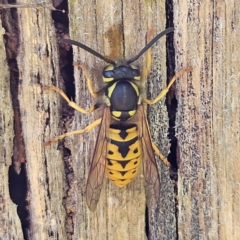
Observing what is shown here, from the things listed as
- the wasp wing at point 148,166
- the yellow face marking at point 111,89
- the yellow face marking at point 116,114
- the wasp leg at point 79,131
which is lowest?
the wasp wing at point 148,166

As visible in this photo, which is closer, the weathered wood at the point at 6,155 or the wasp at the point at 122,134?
the weathered wood at the point at 6,155

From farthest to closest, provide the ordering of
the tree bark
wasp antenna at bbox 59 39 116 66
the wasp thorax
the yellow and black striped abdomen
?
the wasp thorax, the yellow and black striped abdomen, the tree bark, wasp antenna at bbox 59 39 116 66

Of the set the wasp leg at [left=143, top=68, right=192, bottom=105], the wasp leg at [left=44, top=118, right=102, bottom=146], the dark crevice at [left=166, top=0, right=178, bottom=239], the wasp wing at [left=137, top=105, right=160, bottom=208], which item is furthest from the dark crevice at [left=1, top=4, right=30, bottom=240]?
the dark crevice at [left=166, top=0, right=178, bottom=239]

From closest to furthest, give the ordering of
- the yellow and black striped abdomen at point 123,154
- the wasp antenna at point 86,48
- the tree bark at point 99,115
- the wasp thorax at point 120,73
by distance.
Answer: the wasp antenna at point 86,48, the tree bark at point 99,115, the yellow and black striped abdomen at point 123,154, the wasp thorax at point 120,73

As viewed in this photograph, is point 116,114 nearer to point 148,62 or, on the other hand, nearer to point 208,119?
point 148,62

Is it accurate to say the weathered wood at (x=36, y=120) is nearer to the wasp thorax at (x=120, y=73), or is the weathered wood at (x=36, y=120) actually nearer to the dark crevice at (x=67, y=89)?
the dark crevice at (x=67, y=89)

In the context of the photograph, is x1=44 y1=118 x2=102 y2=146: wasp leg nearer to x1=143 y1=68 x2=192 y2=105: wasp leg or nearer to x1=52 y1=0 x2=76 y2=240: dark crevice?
x1=52 y1=0 x2=76 y2=240: dark crevice

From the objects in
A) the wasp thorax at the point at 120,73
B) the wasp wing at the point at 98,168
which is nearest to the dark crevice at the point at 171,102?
the wasp thorax at the point at 120,73

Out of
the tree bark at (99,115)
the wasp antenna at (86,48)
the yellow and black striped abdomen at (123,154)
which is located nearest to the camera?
the wasp antenna at (86,48)

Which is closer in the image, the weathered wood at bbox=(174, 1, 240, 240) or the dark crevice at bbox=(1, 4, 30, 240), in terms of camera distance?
the dark crevice at bbox=(1, 4, 30, 240)
